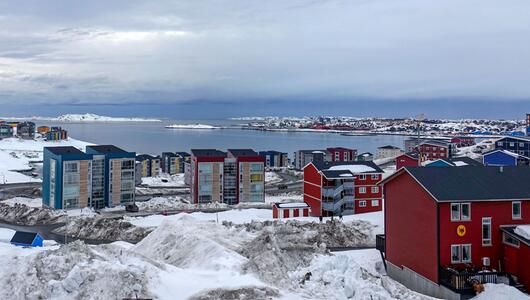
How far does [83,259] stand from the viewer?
1509cm

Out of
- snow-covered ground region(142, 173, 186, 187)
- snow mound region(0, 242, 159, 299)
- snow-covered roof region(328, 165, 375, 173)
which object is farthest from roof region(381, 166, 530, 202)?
snow-covered ground region(142, 173, 186, 187)

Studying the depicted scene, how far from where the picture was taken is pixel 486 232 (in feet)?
64.3

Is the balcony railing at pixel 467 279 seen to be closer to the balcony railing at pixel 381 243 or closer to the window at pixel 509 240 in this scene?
the window at pixel 509 240

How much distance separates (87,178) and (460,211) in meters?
34.7

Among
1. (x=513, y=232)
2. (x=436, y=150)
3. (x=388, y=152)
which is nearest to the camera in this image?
(x=513, y=232)

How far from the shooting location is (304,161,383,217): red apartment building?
38.6 metres

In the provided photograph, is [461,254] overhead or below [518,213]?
below

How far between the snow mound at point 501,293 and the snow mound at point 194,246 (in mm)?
8724

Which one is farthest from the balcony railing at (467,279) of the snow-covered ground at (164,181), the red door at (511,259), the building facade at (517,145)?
the building facade at (517,145)

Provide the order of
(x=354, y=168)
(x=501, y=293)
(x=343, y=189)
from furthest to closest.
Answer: (x=354, y=168) < (x=343, y=189) < (x=501, y=293)

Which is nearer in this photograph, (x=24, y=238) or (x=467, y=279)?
(x=467, y=279)

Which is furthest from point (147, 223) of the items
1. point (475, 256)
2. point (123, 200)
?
point (475, 256)

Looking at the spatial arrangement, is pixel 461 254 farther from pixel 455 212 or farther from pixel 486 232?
pixel 455 212

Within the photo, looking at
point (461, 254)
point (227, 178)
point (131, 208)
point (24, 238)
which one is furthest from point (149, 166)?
point (461, 254)
